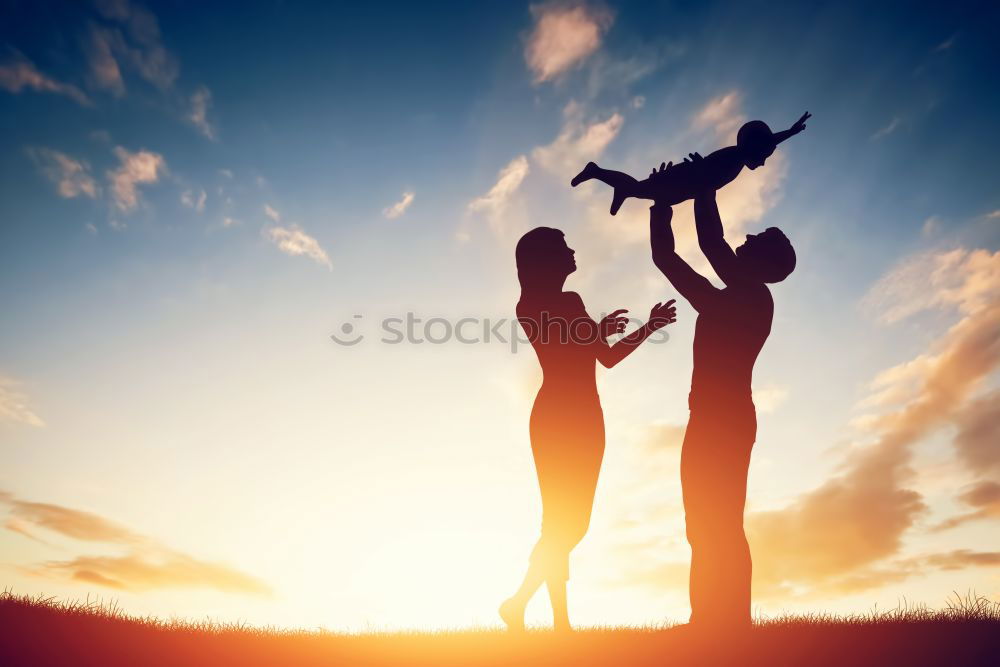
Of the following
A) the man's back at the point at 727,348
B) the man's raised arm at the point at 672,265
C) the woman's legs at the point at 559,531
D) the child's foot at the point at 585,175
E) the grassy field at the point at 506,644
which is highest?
the child's foot at the point at 585,175

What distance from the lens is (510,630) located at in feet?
25.2

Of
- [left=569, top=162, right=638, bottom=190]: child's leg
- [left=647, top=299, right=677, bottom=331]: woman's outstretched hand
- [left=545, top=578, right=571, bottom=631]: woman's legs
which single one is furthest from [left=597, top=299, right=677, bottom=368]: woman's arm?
[left=545, top=578, right=571, bottom=631]: woman's legs

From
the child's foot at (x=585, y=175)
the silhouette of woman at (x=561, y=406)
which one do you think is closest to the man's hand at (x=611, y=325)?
the silhouette of woman at (x=561, y=406)

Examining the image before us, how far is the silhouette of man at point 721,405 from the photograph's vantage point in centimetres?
709

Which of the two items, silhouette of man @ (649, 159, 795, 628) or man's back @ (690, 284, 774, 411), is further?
man's back @ (690, 284, 774, 411)

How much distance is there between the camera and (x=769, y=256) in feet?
25.7

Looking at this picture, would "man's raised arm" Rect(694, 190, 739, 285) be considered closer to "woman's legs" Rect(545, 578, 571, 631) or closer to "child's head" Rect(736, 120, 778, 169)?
"child's head" Rect(736, 120, 778, 169)

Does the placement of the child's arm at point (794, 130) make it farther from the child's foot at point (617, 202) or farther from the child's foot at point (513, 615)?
the child's foot at point (513, 615)

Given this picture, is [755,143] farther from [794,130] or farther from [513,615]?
[513,615]

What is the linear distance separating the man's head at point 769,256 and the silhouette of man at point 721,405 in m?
0.01

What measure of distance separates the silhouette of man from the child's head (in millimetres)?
1028

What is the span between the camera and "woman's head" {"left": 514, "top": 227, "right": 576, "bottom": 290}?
8.09 m

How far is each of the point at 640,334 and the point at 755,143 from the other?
2.58m

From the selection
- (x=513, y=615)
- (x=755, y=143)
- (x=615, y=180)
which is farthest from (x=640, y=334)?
(x=513, y=615)
